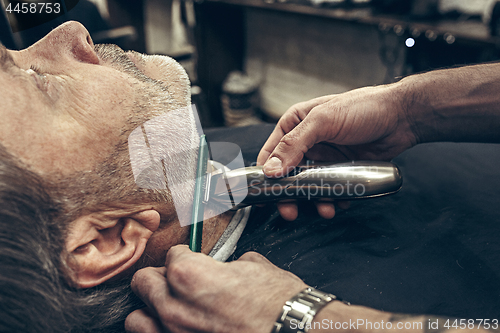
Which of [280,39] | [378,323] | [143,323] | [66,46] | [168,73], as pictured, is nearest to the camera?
[378,323]

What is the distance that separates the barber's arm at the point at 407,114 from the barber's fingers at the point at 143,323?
1.40 feet

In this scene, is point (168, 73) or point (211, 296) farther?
point (168, 73)

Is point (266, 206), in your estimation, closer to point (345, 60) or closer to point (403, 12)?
point (403, 12)

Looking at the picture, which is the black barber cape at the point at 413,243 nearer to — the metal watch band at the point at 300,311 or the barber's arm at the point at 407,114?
the barber's arm at the point at 407,114

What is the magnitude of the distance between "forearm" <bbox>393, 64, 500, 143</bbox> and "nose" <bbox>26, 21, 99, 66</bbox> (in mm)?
805

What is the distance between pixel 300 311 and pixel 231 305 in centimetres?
10

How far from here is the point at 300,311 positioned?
48cm

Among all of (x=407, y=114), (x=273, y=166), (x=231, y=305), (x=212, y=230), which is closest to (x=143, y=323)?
(x=231, y=305)

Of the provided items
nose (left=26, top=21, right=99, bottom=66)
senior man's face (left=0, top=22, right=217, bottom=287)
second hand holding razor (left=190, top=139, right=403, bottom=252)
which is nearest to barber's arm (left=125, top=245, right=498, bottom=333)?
senior man's face (left=0, top=22, right=217, bottom=287)

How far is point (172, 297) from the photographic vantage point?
0.54 m

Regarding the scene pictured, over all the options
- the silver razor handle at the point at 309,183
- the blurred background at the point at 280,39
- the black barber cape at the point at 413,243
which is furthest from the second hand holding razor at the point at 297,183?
the blurred background at the point at 280,39

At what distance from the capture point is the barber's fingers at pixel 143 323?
549 millimetres

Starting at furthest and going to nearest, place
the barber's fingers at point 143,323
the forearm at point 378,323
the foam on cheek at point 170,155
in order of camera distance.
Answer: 1. the foam on cheek at point 170,155
2. the barber's fingers at point 143,323
3. the forearm at point 378,323

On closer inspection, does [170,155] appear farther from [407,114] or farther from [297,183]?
[407,114]
